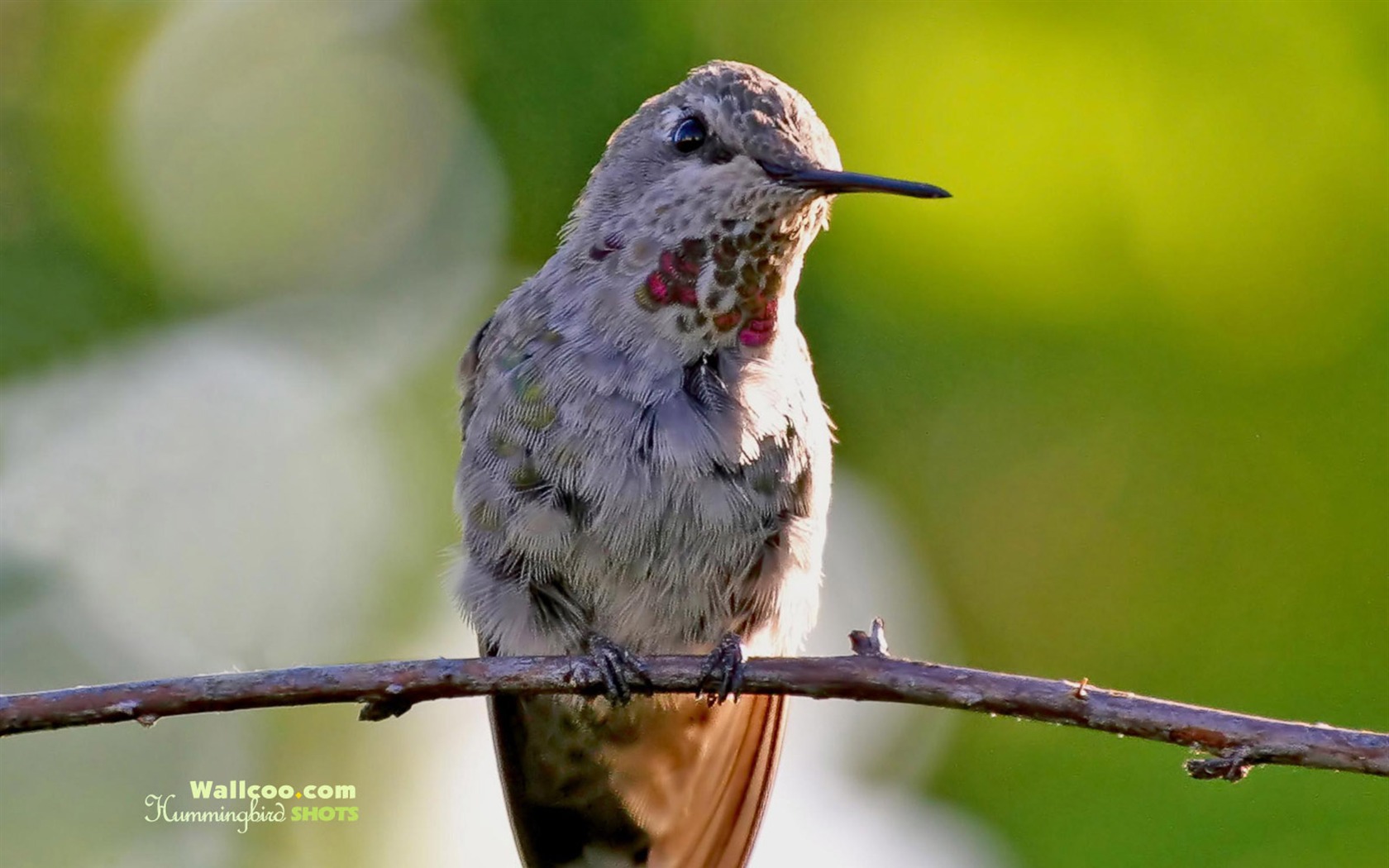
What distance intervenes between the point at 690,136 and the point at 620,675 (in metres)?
1.47

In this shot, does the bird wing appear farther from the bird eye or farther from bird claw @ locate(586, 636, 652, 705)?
bird claw @ locate(586, 636, 652, 705)

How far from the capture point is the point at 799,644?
427 cm

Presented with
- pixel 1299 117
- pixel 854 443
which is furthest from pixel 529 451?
pixel 1299 117

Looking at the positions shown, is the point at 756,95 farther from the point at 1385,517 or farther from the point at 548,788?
the point at 548,788

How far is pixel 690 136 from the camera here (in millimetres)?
4035

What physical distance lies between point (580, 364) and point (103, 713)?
4.82 feet

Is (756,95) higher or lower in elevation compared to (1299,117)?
higher

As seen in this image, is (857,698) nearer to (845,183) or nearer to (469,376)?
(845,183)

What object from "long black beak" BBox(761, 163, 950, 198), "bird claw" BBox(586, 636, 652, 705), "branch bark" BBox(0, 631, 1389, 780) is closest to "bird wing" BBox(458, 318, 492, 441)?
"bird claw" BBox(586, 636, 652, 705)

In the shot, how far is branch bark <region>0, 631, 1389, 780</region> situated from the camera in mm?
2764

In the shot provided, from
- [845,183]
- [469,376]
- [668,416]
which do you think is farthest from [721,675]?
[469,376]

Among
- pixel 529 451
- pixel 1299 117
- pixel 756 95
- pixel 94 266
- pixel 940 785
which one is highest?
pixel 94 266

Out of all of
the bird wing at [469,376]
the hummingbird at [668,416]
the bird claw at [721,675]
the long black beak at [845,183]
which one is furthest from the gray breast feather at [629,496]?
the long black beak at [845,183]

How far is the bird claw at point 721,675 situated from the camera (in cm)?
346
